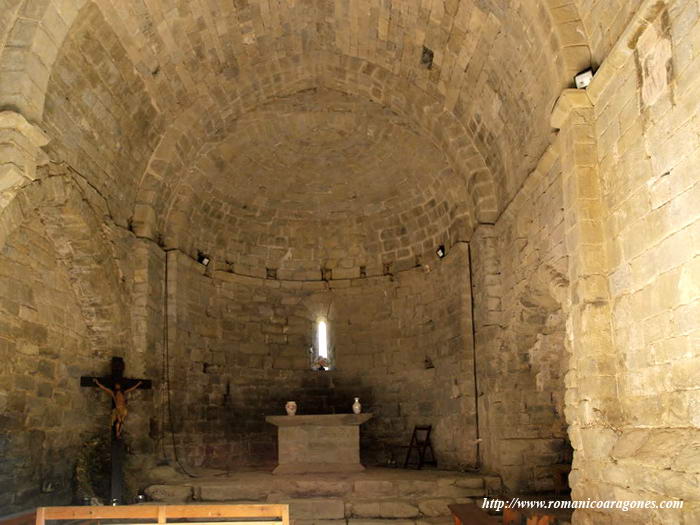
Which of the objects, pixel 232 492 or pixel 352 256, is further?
pixel 352 256

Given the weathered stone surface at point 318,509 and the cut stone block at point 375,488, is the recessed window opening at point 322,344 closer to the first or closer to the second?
the cut stone block at point 375,488

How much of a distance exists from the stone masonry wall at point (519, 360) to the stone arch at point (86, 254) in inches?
214

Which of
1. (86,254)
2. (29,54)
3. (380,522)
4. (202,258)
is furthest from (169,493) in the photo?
(29,54)

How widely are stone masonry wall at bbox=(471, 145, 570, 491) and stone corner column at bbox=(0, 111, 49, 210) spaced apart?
5782 millimetres

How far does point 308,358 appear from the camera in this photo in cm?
1376

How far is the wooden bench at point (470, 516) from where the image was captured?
6.83m

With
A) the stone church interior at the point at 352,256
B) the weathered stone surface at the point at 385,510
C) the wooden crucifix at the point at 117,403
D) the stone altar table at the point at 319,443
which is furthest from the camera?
the stone altar table at the point at 319,443

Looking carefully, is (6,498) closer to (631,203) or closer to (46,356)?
(46,356)

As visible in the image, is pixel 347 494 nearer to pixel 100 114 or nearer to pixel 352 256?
pixel 352 256

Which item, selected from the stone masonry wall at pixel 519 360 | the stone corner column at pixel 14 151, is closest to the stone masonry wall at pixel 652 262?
the stone masonry wall at pixel 519 360

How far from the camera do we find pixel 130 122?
991 centimetres

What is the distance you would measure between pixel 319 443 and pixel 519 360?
3.48 metres

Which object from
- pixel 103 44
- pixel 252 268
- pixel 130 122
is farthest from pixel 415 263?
pixel 103 44

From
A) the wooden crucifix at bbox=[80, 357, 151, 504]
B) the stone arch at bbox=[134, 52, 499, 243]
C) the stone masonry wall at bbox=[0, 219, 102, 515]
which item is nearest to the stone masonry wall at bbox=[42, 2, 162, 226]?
the stone arch at bbox=[134, 52, 499, 243]
